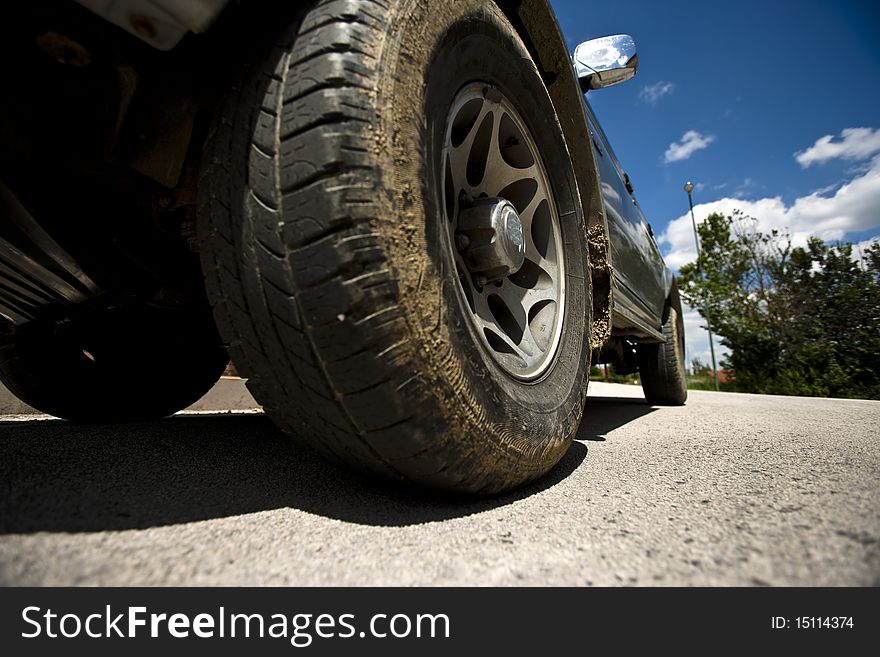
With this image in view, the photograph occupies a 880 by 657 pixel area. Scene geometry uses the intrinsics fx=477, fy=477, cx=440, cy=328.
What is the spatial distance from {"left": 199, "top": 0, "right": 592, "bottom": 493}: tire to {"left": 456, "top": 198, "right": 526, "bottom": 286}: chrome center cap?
27cm

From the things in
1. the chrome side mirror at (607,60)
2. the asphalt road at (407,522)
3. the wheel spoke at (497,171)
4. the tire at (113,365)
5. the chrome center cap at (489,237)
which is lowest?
the asphalt road at (407,522)

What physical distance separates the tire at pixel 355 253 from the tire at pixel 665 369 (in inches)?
140

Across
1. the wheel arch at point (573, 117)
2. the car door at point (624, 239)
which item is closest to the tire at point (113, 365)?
the wheel arch at point (573, 117)

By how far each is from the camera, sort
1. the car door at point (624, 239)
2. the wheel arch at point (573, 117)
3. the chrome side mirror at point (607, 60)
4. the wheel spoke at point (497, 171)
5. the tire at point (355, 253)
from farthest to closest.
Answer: the chrome side mirror at point (607, 60) → the car door at point (624, 239) → the wheel arch at point (573, 117) → the wheel spoke at point (497, 171) → the tire at point (355, 253)

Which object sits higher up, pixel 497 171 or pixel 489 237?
pixel 497 171

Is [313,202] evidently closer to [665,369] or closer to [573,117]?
[573,117]

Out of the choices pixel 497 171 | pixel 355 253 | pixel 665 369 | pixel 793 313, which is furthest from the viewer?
pixel 793 313

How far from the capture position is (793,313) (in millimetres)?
12883

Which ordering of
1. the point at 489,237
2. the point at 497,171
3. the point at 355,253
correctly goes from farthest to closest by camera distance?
the point at 497,171 → the point at 489,237 → the point at 355,253

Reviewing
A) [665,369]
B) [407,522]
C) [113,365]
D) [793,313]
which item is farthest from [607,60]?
[793,313]

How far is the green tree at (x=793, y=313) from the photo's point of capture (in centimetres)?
1003

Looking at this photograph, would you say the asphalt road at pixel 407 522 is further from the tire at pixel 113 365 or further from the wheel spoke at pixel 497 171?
the wheel spoke at pixel 497 171

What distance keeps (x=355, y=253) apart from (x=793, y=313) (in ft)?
50.8

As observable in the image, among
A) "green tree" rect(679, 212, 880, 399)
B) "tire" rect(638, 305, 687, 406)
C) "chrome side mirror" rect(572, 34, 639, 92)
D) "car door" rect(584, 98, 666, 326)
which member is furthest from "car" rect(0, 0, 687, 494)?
"green tree" rect(679, 212, 880, 399)
